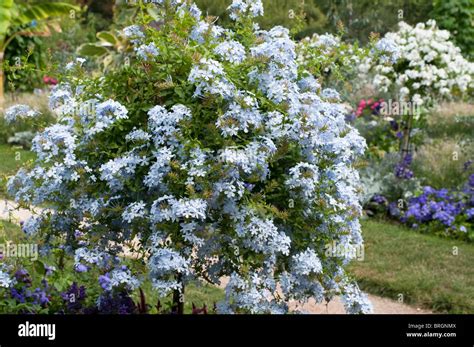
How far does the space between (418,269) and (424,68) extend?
12.6 ft

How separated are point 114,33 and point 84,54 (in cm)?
78

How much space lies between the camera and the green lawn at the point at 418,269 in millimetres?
6590

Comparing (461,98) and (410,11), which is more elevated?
(410,11)

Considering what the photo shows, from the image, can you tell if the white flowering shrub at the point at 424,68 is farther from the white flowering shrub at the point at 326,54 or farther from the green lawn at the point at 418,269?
the white flowering shrub at the point at 326,54

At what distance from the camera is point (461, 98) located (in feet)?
44.4

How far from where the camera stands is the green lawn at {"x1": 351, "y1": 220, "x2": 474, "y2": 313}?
21.6ft

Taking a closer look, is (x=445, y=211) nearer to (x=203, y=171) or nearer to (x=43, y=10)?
(x=203, y=171)

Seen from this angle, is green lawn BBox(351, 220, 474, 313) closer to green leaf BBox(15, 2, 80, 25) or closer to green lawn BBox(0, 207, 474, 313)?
green lawn BBox(0, 207, 474, 313)

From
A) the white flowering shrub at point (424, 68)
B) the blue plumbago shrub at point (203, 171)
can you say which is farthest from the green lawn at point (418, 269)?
the white flowering shrub at point (424, 68)

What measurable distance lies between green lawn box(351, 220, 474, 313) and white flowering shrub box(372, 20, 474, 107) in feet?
8.41

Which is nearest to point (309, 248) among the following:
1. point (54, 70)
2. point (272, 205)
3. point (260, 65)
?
point (272, 205)

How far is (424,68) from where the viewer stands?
34.0 feet

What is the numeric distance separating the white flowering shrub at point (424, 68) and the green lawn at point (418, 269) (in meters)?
2.56

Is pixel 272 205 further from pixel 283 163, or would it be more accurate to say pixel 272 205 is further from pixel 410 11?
pixel 410 11
